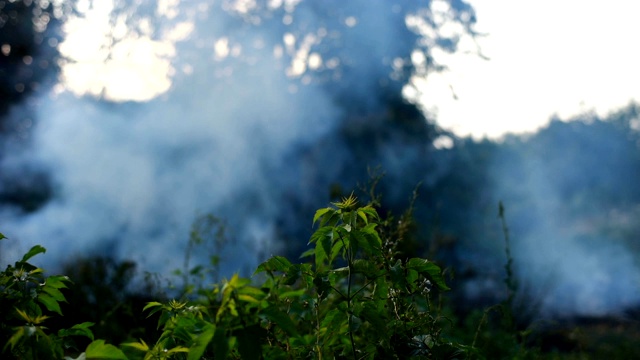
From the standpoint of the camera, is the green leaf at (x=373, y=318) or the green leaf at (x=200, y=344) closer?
Result: the green leaf at (x=200, y=344)

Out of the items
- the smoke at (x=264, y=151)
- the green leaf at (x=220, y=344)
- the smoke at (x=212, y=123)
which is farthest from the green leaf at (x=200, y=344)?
the smoke at (x=264, y=151)

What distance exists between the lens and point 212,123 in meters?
7.83

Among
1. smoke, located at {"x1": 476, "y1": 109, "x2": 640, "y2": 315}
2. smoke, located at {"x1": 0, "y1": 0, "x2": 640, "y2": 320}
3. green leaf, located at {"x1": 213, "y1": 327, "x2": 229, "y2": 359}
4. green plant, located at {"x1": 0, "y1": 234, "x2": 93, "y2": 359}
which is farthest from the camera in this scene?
smoke, located at {"x1": 476, "y1": 109, "x2": 640, "y2": 315}

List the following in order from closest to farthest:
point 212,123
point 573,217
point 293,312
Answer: point 293,312 → point 212,123 → point 573,217

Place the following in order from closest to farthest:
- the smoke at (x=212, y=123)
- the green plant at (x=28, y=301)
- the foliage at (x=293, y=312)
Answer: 1. the foliage at (x=293, y=312)
2. the green plant at (x=28, y=301)
3. the smoke at (x=212, y=123)

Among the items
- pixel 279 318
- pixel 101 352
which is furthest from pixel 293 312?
pixel 101 352

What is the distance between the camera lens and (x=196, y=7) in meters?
8.52

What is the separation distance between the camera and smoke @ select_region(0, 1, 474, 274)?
6.80 metres

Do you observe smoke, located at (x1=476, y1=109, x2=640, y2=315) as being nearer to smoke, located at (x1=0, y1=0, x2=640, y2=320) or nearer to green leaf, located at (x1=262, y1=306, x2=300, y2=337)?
smoke, located at (x1=0, y1=0, x2=640, y2=320)

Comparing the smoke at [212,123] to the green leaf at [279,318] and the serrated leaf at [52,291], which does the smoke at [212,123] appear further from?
the green leaf at [279,318]

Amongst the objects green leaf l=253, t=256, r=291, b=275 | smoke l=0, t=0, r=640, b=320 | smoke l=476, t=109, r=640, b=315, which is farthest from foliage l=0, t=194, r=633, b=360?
smoke l=476, t=109, r=640, b=315

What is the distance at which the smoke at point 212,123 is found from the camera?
6.80m

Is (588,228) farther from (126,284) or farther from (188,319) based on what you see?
(188,319)

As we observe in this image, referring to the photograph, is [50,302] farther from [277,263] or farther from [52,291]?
[277,263]
